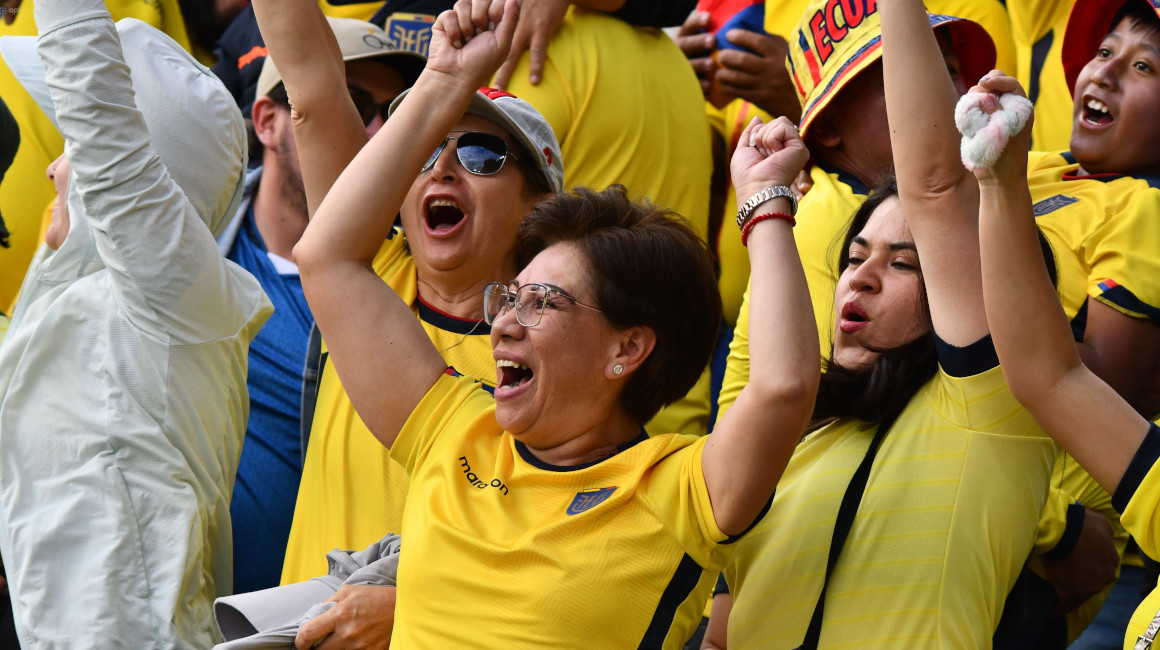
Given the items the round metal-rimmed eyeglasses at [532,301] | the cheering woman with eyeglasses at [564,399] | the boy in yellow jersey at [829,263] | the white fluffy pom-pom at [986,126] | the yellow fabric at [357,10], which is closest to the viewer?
the white fluffy pom-pom at [986,126]

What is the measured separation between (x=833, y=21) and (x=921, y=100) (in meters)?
1.09

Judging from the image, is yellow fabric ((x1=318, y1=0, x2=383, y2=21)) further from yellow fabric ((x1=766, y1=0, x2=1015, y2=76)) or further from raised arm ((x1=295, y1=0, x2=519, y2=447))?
raised arm ((x1=295, y1=0, x2=519, y2=447))

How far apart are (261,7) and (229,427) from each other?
0.85 meters

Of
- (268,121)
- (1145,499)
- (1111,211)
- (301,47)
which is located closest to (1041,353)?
(1145,499)

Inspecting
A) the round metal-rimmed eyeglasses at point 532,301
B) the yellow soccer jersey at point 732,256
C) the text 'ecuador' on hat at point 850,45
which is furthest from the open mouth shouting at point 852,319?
the yellow soccer jersey at point 732,256

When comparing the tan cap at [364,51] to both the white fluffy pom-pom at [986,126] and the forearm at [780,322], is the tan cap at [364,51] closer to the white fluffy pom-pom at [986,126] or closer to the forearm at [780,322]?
the forearm at [780,322]

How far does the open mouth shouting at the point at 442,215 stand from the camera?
8.50ft

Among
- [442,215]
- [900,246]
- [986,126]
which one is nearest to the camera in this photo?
[986,126]

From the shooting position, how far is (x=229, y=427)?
2496 mm

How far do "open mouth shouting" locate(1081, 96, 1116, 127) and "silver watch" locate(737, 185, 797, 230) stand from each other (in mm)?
1219

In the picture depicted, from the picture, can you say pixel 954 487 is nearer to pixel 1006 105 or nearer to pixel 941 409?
pixel 941 409

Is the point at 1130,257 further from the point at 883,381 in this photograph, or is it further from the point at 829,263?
the point at 883,381

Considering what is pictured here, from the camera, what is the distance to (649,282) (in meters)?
1.95

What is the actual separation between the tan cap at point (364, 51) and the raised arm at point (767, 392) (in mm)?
1880
